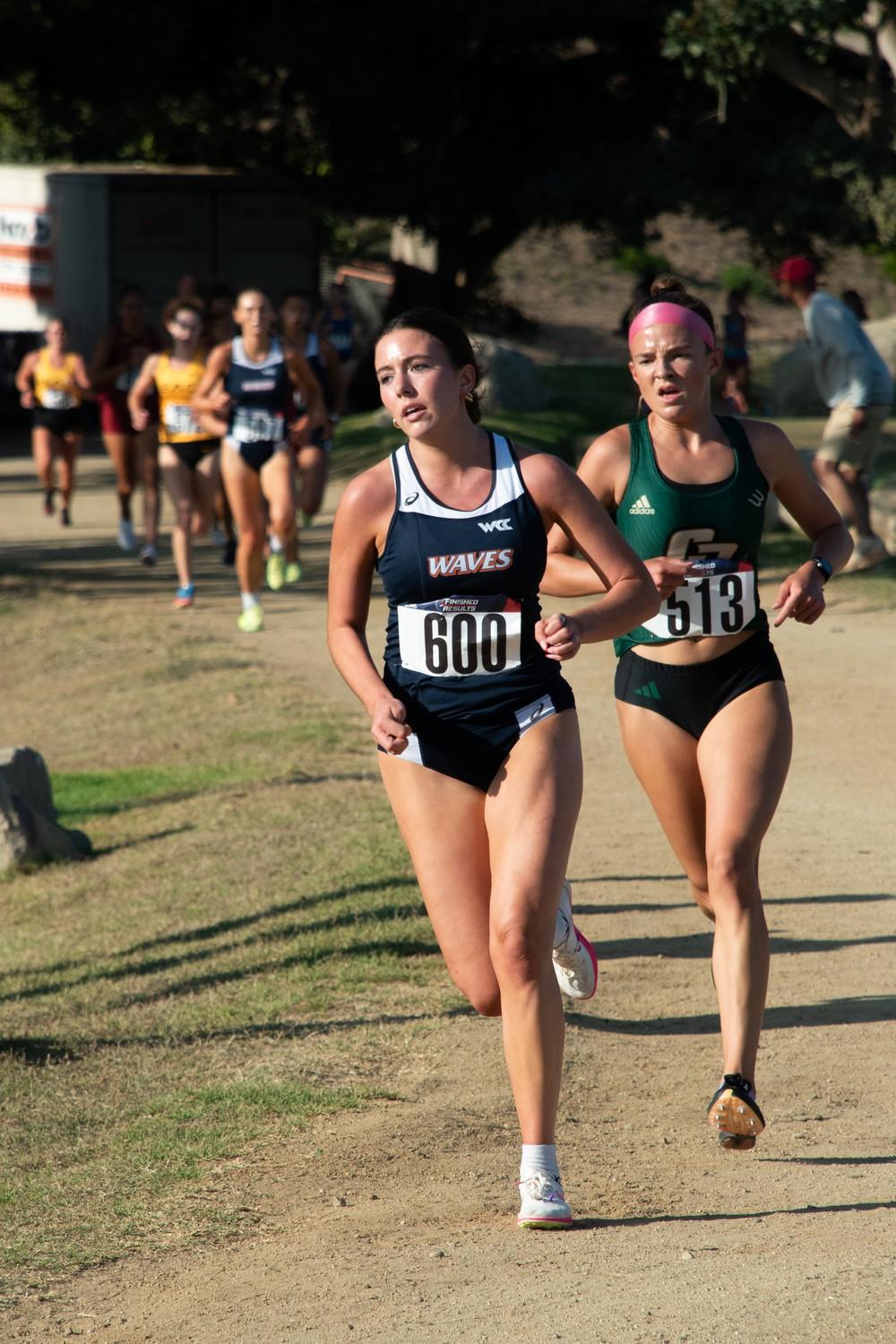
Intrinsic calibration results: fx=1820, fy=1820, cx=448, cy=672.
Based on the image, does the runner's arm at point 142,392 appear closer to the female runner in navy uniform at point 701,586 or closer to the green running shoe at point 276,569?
the green running shoe at point 276,569

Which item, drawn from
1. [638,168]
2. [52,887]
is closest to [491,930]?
[52,887]

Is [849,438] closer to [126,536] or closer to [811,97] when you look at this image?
[126,536]

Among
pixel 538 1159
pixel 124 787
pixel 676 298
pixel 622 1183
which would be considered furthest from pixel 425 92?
pixel 538 1159

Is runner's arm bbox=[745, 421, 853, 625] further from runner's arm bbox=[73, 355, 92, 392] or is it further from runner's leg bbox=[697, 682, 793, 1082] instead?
runner's arm bbox=[73, 355, 92, 392]

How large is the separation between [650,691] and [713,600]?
0.97ft

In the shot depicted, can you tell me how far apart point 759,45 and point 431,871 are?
16114 millimetres

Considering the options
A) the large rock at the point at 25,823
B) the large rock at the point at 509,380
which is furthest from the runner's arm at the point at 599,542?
the large rock at the point at 509,380

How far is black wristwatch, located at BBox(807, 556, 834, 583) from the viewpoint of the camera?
4820mm

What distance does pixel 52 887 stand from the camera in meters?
8.16

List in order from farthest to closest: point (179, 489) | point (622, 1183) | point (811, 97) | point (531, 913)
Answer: point (811, 97), point (179, 489), point (622, 1183), point (531, 913)

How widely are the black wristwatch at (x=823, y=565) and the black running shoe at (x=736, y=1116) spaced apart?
1.35 metres

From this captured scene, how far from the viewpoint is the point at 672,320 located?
4730 mm

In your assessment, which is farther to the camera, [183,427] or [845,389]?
[845,389]

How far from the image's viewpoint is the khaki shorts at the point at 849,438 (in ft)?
41.4
